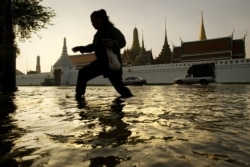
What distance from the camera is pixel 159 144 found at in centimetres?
135

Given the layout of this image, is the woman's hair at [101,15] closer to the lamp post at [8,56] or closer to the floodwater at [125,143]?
the floodwater at [125,143]

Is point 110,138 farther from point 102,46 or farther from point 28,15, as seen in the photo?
point 28,15

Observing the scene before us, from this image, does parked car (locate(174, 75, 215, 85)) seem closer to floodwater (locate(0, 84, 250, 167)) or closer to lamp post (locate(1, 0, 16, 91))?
lamp post (locate(1, 0, 16, 91))

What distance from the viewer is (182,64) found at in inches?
1281

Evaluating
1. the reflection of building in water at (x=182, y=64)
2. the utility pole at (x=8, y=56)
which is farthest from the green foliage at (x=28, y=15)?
the reflection of building in water at (x=182, y=64)

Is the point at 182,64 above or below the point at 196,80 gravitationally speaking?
A: above

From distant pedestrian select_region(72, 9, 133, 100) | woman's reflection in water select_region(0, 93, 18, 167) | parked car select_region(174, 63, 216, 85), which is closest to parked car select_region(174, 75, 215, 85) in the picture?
parked car select_region(174, 63, 216, 85)

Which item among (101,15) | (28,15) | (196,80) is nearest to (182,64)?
(196,80)

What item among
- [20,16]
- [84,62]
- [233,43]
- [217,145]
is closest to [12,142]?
[217,145]

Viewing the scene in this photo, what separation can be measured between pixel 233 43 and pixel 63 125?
35.4 meters

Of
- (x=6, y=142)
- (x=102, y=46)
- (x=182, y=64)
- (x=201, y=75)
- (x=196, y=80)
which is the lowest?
(x=196, y=80)

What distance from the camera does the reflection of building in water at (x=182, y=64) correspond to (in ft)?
98.0

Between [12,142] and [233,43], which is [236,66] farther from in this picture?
[12,142]

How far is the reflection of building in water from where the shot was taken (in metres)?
29.9
